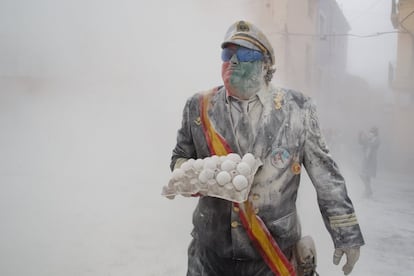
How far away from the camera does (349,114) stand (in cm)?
1365

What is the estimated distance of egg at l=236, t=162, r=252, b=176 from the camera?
4.86ft

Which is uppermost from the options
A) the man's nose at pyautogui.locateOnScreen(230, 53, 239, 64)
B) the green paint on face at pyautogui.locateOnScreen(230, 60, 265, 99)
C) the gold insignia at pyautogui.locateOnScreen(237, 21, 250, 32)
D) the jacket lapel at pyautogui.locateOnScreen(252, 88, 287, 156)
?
the gold insignia at pyautogui.locateOnScreen(237, 21, 250, 32)

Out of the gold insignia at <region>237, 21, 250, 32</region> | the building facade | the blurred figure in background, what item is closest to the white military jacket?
the gold insignia at <region>237, 21, 250, 32</region>

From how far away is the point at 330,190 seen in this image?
1647 millimetres

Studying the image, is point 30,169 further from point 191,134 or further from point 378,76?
point 378,76

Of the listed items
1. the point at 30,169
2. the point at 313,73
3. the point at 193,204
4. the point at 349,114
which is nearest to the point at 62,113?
the point at 30,169

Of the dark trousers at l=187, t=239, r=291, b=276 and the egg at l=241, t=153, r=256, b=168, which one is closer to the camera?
the egg at l=241, t=153, r=256, b=168

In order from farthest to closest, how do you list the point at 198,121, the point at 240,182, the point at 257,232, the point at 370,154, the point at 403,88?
the point at 403,88
the point at 370,154
the point at 198,121
the point at 257,232
the point at 240,182

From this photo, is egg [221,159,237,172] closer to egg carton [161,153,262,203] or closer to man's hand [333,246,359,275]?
egg carton [161,153,262,203]

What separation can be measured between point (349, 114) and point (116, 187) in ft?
32.5

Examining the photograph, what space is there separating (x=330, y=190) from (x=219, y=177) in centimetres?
44

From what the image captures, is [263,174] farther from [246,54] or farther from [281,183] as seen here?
[246,54]

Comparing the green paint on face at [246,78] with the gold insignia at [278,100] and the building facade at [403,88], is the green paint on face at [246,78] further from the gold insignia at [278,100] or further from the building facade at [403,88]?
the building facade at [403,88]

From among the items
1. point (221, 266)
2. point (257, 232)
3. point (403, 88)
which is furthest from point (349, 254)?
point (403, 88)
